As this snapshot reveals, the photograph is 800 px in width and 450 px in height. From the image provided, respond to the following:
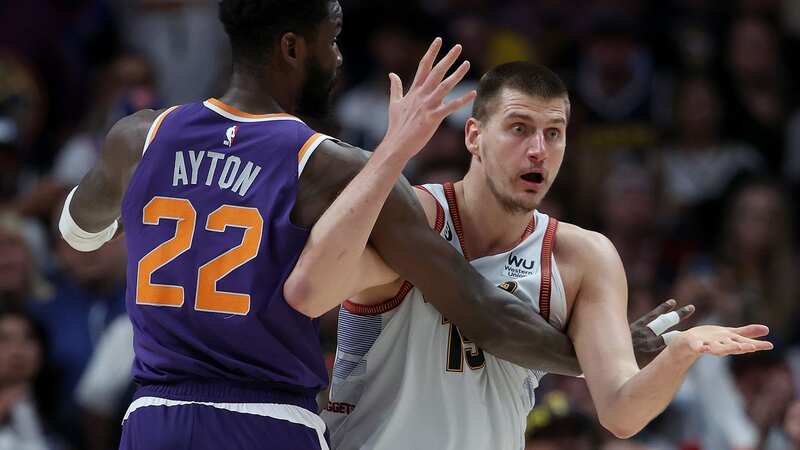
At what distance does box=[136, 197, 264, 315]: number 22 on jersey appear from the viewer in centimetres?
453

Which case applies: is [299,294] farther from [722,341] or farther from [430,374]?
[722,341]

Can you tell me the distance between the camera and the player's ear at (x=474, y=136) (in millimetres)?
5543

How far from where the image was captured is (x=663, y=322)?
5320 millimetres

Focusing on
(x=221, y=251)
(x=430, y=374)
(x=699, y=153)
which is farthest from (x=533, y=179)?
(x=699, y=153)

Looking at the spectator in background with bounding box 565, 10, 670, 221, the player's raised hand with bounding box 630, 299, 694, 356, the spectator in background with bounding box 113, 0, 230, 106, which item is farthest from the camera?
the spectator in background with bounding box 113, 0, 230, 106

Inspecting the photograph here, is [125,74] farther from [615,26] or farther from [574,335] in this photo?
[574,335]

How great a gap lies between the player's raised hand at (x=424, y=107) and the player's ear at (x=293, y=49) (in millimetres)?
509

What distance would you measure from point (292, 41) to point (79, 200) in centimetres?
107

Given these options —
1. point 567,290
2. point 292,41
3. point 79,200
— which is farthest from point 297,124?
point 567,290

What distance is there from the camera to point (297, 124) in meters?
4.64

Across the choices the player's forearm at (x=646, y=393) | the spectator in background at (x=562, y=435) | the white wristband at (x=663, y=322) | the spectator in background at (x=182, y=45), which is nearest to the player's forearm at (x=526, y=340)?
the player's forearm at (x=646, y=393)

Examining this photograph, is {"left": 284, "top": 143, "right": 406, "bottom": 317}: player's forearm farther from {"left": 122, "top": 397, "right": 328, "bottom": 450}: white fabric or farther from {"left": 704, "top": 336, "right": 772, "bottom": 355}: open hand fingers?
{"left": 704, "top": 336, "right": 772, "bottom": 355}: open hand fingers

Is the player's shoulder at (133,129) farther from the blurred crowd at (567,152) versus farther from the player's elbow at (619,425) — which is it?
the blurred crowd at (567,152)

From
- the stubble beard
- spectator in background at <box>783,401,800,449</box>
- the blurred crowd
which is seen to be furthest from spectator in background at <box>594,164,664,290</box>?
the stubble beard
